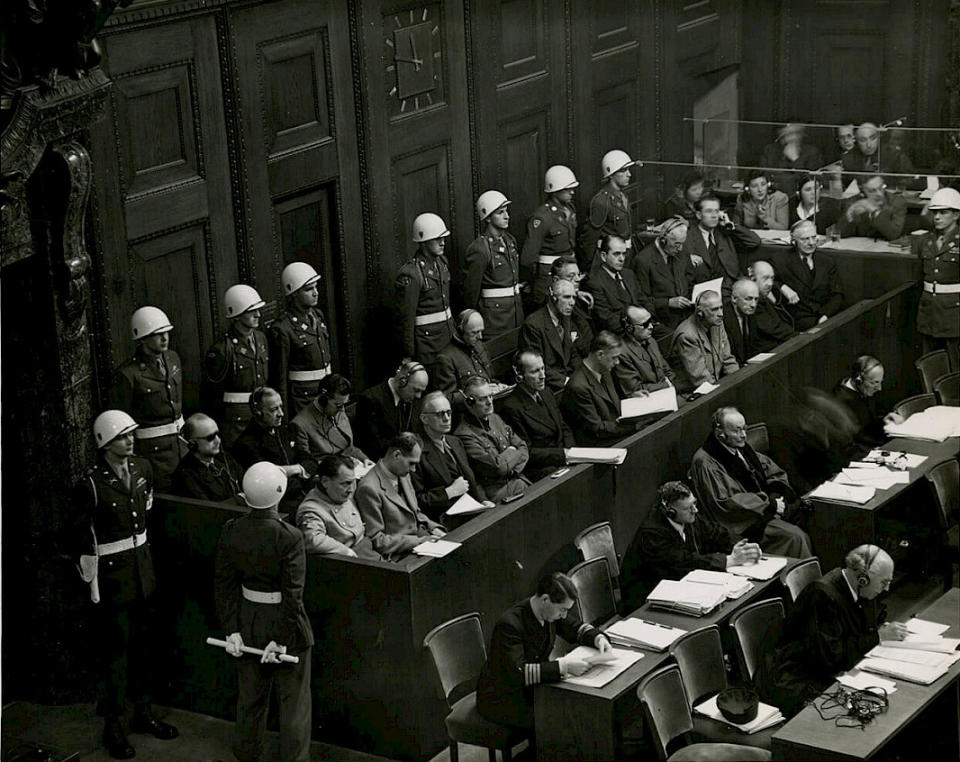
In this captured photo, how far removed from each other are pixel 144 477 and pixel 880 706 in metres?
3.66

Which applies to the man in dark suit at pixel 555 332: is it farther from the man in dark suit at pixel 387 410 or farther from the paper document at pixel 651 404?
the man in dark suit at pixel 387 410

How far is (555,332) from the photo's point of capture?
427 inches

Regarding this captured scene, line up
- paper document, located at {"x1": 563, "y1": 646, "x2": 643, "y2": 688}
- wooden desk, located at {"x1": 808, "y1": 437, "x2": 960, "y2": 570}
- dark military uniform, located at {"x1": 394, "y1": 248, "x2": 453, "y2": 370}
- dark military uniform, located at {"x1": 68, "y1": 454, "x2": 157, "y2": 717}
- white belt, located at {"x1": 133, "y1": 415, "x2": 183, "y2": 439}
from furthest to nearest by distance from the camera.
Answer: dark military uniform, located at {"x1": 394, "y1": 248, "x2": 453, "y2": 370}, wooden desk, located at {"x1": 808, "y1": 437, "x2": 960, "y2": 570}, white belt, located at {"x1": 133, "y1": 415, "x2": 183, "y2": 439}, dark military uniform, located at {"x1": 68, "y1": 454, "x2": 157, "y2": 717}, paper document, located at {"x1": 563, "y1": 646, "x2": 643, "y2": 688}

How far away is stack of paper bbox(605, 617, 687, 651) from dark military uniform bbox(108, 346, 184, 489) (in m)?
2.68

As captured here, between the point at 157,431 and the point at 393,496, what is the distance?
4.82ft

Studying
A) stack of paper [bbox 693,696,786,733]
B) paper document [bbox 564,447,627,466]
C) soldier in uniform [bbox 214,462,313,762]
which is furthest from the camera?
paper document [bbox 564,447,627,466]

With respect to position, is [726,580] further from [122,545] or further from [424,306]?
[424,306]

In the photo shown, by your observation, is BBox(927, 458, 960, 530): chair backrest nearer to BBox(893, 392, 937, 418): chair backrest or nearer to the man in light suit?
BBox(893, 392, 937, 418): chair backrest

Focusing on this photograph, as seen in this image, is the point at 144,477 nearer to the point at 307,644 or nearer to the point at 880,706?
the point at 307,644

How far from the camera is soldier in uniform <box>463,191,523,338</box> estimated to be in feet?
38.4

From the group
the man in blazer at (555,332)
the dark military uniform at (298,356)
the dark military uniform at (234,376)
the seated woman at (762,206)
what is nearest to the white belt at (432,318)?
the man in blazer at (555,332)

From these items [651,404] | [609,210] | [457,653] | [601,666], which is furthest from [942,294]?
[457,653]

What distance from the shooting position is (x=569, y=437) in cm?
995

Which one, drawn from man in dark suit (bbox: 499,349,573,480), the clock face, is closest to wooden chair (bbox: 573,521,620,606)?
man in dark suit (bbox: 499,349,573,480)
